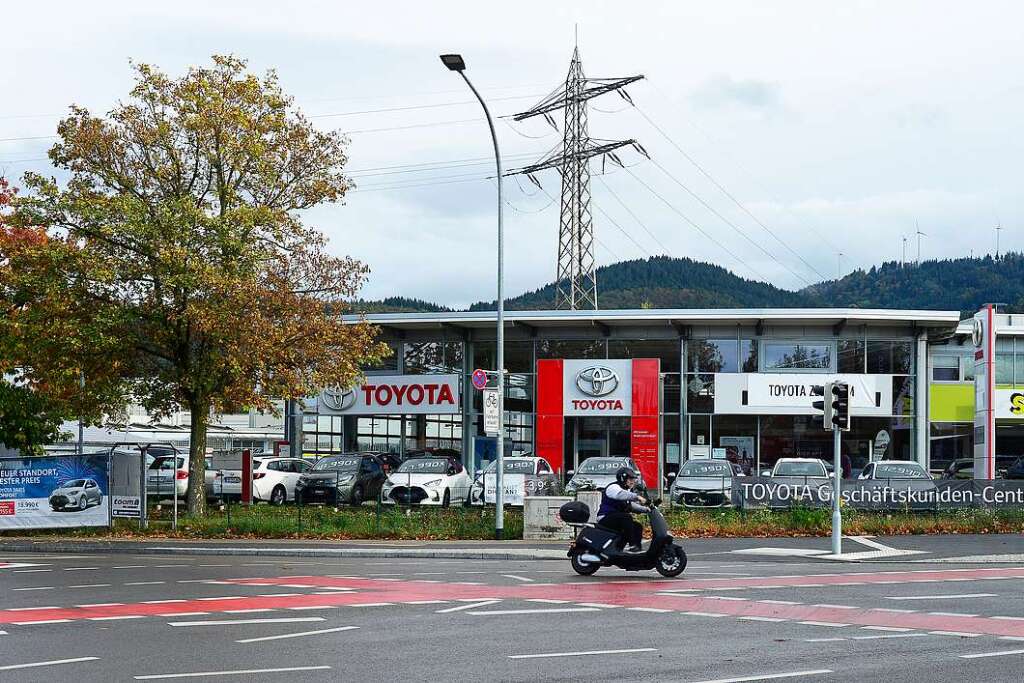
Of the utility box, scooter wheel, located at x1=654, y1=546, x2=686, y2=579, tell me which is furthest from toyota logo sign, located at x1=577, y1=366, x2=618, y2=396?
scooter wheel, located at x1=654, y1=546, x2=686, y2=579

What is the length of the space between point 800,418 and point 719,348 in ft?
13.5

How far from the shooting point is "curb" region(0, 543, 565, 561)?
950 inches

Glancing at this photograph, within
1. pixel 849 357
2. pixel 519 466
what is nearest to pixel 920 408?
pixel 849 357

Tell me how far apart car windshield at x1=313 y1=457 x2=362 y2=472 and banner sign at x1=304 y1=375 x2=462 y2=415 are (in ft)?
36.3

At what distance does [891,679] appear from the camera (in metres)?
10.2

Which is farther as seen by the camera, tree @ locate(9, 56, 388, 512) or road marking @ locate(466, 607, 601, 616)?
tree @ locate(9, 56, 388, 512)

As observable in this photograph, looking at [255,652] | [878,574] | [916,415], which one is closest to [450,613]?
[255,652]

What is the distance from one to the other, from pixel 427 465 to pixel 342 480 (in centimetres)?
283

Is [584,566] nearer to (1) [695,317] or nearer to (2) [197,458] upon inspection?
(2) [197,458]

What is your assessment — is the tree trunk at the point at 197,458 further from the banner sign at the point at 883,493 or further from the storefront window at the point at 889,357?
the storefront window at the point at 889,357

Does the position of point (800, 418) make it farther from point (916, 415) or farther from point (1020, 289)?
point (1020, 289)

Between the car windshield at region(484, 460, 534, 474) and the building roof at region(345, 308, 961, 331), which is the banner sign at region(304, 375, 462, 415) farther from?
the car windshield at region(484, 460, 534, 474)

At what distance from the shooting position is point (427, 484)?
3578 centimetres

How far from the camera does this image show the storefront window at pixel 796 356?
50.2 metres
